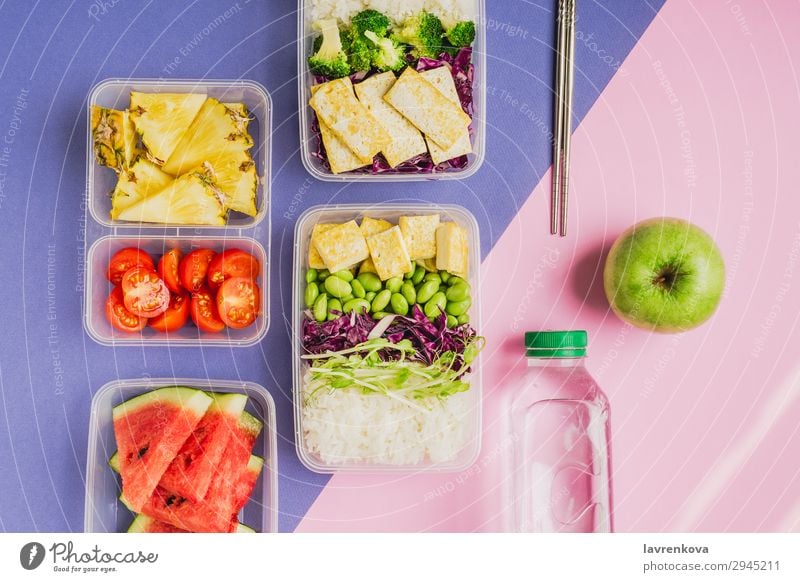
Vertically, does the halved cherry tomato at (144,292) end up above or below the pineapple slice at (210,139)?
below

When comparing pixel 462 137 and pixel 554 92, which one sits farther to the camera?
pixel 554 92

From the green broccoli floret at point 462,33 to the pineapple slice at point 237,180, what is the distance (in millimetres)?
646

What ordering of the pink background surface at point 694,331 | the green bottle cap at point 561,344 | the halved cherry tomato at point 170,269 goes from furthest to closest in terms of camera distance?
the pink background surface at point 694,331 → the halved cherry tomato at point 170,269 → the green bottle cap at point 561,344

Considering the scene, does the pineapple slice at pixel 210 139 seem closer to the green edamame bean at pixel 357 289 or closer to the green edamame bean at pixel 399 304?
the green edamame bean at pixel 357 289

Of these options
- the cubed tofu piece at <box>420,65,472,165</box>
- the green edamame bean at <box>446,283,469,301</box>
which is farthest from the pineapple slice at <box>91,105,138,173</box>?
the green edamame bean at <box>446,283,469,301</box>

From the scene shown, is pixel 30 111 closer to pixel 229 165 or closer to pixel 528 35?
pixel 229 165

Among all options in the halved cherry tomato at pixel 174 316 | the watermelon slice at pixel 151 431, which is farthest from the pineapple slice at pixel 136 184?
the watermelon slice at pixel 151 431

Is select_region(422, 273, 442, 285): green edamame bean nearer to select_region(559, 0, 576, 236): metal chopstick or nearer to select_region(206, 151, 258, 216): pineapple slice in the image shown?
select_region(559, 0, 576, 236): metal chopstick

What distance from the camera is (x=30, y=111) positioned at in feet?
6.27

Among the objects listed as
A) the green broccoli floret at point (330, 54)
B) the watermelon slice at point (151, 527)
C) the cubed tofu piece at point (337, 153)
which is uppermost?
the green broccoli floret at point (330, 54)

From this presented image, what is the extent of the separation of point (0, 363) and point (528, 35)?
183 cm

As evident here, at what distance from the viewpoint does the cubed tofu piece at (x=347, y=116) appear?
68.7 inches

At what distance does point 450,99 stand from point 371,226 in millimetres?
410

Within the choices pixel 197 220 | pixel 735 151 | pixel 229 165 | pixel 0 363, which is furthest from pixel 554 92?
pixel 0 363
